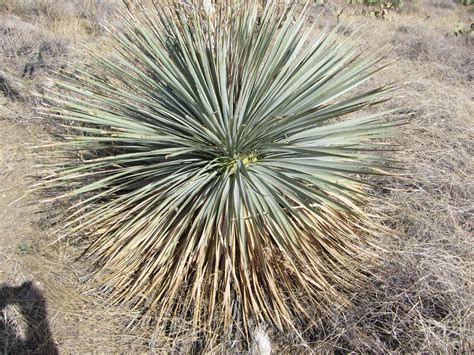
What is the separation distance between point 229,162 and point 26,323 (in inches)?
72.3

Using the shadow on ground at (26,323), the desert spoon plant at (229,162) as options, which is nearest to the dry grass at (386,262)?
the shadow on ground at (26,323)

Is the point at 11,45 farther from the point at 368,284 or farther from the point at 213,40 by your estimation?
the point at 368,284

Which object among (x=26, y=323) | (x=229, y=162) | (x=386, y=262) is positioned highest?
(x=229, y=162)

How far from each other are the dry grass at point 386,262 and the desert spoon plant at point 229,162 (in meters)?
Answer: 0.17

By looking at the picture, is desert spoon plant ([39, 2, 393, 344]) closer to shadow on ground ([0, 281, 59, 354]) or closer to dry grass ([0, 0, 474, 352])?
dry grass ([0, 0, 474, 352])

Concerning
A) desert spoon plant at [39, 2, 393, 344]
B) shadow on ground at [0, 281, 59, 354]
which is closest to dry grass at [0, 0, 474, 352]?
shadow on ground at [0, 281, 59, 354]

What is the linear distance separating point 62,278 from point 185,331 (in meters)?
1.09

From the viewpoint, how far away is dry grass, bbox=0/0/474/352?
270cm

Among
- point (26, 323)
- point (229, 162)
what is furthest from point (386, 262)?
point (26, 323)

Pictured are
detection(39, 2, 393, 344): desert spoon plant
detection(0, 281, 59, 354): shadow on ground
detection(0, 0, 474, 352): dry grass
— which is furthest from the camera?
detection(0, 281, 59, 354): shadow on ground

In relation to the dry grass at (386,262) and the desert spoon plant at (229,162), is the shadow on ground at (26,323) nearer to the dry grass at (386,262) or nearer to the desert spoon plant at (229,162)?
the dry grass at (386,262)

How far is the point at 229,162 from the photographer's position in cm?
272

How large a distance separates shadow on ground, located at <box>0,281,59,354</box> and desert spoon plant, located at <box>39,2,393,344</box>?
51 centimetres

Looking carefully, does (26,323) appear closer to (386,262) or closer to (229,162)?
(229,162)
